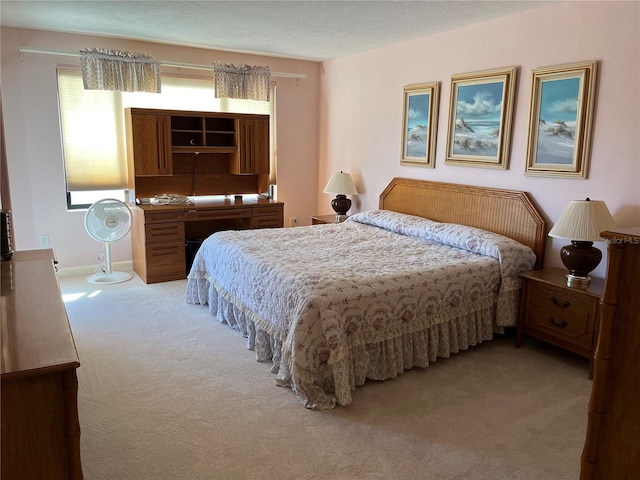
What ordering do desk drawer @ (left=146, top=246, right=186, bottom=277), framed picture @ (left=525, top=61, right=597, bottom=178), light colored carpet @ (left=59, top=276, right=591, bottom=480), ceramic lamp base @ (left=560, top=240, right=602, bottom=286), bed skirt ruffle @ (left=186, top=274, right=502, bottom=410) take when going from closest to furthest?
light colored carpet @ (left=59, top=276, right=591, bottom=480)
bed skirt ruffle @ (left=186, top=274, right=502, bottom=410)
ceramic lamp base @ (left=560, top=240, right=602, bottom=286)
framed picture @ (left=525, top=61, right=597, bottom=178)
desk drawer @ (left=146, top=246, right=186, bottom=277)

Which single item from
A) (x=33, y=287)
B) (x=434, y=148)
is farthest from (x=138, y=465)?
(x=434, y=148)

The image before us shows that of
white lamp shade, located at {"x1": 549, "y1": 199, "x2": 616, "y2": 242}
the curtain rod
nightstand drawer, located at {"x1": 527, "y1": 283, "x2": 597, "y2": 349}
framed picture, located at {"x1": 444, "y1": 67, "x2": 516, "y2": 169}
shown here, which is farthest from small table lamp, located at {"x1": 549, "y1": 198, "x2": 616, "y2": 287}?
the curtain rod

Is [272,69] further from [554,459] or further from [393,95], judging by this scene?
[554,459]

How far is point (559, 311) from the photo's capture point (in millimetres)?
3211

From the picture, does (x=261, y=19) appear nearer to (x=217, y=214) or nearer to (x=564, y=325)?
(x=217, y=214)

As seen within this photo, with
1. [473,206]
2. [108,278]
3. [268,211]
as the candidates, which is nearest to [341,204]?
[268,211]

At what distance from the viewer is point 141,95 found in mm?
5109

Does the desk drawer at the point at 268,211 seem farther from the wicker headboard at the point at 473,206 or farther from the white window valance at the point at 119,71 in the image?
the white window valance at the point at 119,71

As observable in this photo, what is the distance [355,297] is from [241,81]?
3611 mm

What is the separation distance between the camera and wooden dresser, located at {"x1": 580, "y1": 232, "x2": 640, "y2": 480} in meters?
1.35

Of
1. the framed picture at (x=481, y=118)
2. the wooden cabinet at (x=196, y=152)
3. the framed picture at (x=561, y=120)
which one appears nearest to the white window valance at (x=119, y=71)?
the wooden cabinet at (x=196, y=152)

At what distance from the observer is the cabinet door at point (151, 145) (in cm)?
486

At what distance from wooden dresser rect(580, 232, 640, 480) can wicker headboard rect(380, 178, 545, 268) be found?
2453mm

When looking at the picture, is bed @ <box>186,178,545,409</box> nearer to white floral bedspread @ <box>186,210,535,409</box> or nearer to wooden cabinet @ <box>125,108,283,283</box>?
white floral bedspread @ <box>186,210,535,409</box>
